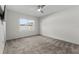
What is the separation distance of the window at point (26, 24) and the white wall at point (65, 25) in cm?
216

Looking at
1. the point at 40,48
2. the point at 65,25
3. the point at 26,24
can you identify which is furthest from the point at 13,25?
the point at 65,25

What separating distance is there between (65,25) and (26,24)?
3896 mm

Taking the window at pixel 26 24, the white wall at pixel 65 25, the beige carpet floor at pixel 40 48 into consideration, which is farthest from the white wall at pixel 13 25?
the white wall at pixel 65 25

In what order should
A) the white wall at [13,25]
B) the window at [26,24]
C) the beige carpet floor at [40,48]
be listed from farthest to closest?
1. the window at [26,24]
2. the white wall at [13,25]
3. the beige carpet floor at [40,48]

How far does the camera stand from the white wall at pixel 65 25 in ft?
11.1

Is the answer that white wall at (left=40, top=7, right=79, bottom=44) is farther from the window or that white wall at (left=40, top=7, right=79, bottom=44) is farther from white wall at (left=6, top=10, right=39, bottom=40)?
white wall at (left=6, top=10, right=39, bottom=40)

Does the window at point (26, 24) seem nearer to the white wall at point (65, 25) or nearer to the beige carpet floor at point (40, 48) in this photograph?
the white wall at point (65, 25)

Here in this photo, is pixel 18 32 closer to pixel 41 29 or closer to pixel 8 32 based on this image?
pixel 8 32

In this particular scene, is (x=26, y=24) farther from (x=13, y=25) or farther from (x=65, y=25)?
(x=65, y=25)

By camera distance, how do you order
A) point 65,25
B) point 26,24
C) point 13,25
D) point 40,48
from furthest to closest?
point 26,24
point 13,25
point 65,25
point 40,48

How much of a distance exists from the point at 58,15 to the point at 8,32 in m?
4.24

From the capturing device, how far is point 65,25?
13.1 feet

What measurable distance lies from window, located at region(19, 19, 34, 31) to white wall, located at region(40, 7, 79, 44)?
216cm

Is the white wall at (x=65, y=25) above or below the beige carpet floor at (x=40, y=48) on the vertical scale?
above
